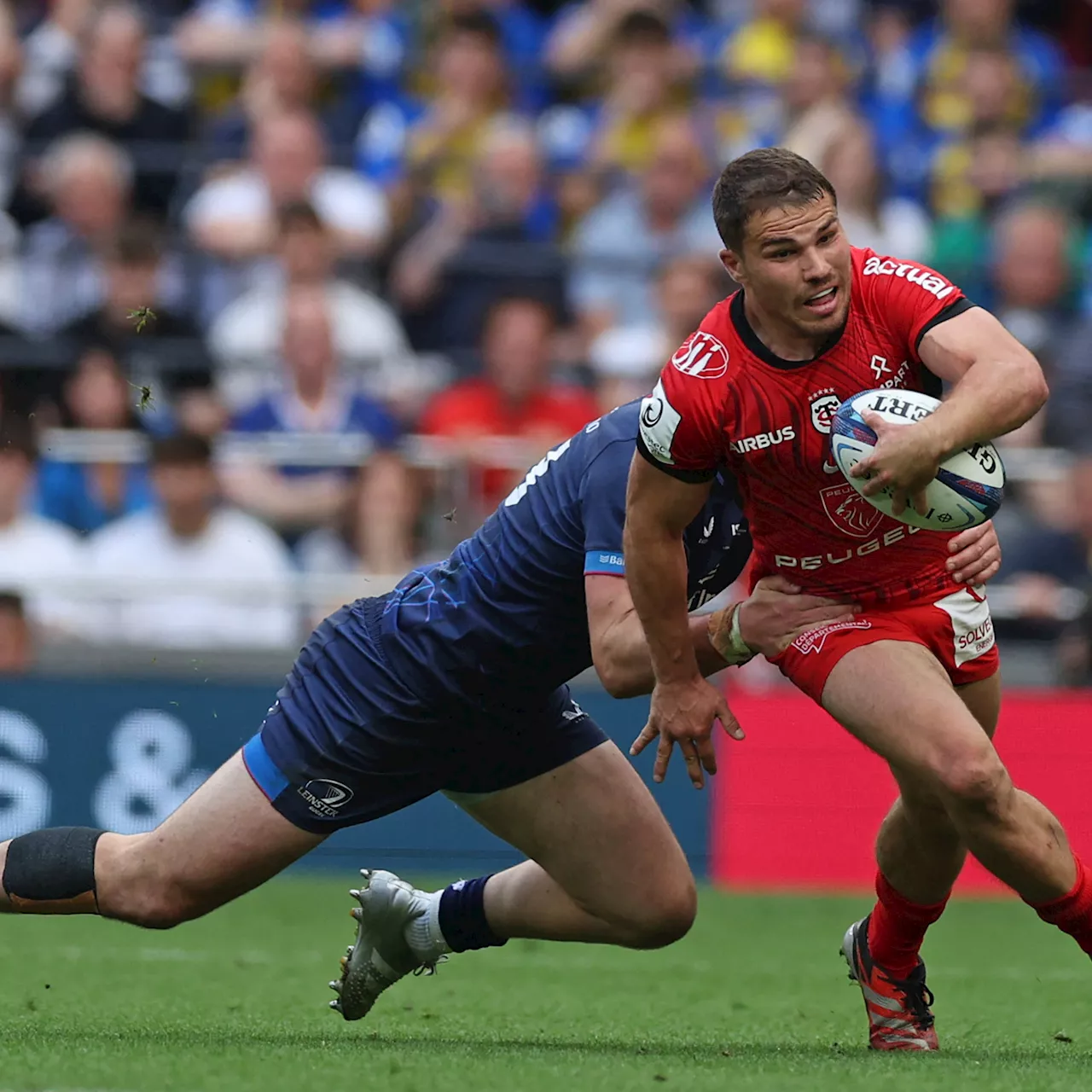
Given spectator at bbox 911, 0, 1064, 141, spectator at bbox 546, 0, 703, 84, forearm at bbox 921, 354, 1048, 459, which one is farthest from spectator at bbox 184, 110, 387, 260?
forearm at bbox 921, 354, 1048, 459

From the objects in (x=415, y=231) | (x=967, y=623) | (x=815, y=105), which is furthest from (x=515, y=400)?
(x=967, y=623)

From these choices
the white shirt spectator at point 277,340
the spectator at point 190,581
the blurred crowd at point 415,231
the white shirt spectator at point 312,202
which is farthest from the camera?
the white shirt spectator at point 312,202

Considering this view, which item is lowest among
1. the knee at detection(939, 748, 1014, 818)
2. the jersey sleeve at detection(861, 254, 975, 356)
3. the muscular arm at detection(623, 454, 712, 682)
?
the knee at detection(939, 748, 1014, 818)

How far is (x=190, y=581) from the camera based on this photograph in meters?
11.2

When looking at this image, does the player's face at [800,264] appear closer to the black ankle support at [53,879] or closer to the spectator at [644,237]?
the black ankle support at [53,879]

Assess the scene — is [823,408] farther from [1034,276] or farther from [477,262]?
[477,262]

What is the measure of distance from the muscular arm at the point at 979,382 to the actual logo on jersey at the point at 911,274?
125 millimetres

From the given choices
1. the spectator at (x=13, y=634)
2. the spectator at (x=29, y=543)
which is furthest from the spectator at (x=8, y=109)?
the spectator at (x=13, y=634)

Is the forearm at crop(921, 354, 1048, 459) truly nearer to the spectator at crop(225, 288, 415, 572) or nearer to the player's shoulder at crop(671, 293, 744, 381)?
the player's shoulder at crop(671, 293, 744, 381)

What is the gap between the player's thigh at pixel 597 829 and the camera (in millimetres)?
5961

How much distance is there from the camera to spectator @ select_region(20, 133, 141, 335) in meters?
12.9

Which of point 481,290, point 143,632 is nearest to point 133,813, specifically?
point 143,632

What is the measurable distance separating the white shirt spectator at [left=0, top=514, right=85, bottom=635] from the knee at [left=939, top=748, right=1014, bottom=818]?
7.06 m

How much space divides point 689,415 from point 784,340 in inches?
13.5
